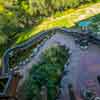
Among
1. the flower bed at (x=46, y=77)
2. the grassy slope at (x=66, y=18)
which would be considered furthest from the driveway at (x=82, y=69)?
the grassy slope at (x=66, y=18)

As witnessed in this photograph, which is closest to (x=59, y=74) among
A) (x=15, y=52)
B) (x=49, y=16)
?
(x=15, y=52)

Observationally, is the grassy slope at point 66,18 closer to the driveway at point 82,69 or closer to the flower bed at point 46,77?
the driveway at point 82,69

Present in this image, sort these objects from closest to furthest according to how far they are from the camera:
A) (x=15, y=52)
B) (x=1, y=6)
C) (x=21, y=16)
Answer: (x=15, y=52) → (x=1, y=6) → (x=21, y=16)

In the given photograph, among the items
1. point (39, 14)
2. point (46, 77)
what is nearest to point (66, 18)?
point (39, 14)

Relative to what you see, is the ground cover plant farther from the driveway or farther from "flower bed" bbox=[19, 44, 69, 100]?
"flower bed" bbox=[19, 44, 69, 100]

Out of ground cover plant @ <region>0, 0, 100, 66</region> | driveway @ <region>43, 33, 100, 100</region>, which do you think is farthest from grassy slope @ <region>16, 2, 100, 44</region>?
driveway @ <region>43, 33, 100, 100</region>

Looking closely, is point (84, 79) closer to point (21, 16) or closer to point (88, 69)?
point (88, 69)
